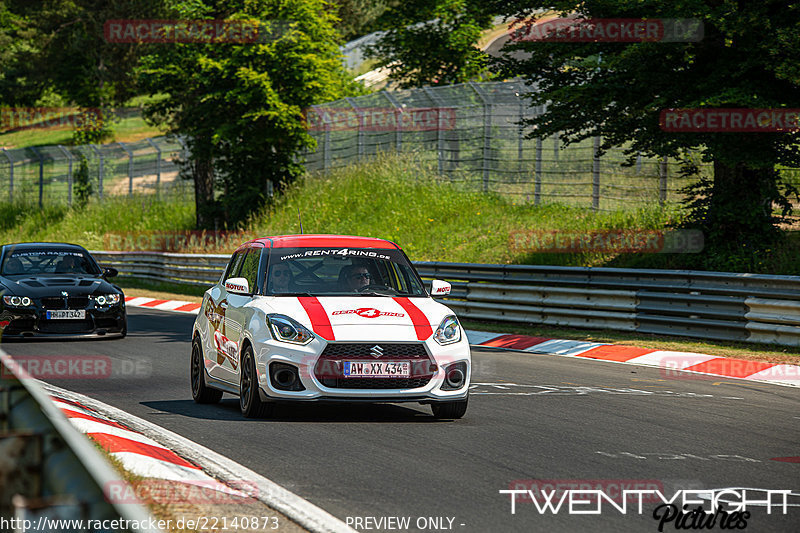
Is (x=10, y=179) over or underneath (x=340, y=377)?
over

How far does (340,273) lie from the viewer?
9.58 meters

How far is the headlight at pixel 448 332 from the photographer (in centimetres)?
859

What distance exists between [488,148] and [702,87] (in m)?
12.8

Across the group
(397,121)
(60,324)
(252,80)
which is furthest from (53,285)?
(252,80)

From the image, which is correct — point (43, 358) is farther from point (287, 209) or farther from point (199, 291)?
point (287, 209)

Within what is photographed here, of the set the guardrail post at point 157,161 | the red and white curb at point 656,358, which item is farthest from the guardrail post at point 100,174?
the red and white curb at point 656,358

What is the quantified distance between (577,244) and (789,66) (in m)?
7.98

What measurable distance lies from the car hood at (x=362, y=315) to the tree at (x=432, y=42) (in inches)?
1312

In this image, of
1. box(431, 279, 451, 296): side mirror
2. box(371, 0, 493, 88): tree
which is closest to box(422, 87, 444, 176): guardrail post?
box(371, 0, 493, 88): tree

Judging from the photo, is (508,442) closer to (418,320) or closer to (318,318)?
(418,320)

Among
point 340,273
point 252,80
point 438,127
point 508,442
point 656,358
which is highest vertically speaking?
point 252,80

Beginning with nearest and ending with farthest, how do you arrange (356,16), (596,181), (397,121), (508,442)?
(508,442) → (596,181) → (397,121) → (356,16)

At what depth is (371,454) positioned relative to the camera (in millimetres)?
7047

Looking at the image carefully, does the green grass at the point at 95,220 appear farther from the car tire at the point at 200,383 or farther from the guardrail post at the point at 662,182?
the car tire at the point at 200,383
